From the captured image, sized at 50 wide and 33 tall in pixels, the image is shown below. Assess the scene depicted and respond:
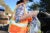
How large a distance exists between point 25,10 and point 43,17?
28 cm

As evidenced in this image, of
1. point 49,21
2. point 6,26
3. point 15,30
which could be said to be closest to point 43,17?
point 49,21

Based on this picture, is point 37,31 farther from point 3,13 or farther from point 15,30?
point 3,13

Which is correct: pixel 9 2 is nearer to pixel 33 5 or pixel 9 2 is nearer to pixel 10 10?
pixel 10 10

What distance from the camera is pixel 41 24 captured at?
1.62 m

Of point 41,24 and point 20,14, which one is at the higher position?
point 20,14

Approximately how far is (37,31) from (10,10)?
0.50 metres

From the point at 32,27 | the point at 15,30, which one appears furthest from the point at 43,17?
the point at 15,30

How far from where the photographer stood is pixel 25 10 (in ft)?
5.34

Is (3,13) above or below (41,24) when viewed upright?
above

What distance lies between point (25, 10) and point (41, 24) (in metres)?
0.31

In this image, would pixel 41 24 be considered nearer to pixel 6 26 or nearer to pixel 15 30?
pixel 15 30

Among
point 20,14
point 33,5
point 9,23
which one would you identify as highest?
point 33,5

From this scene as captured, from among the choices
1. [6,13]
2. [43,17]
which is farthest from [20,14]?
[43,17]

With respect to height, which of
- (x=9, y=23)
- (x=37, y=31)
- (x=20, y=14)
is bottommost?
(x=37, y=31)
